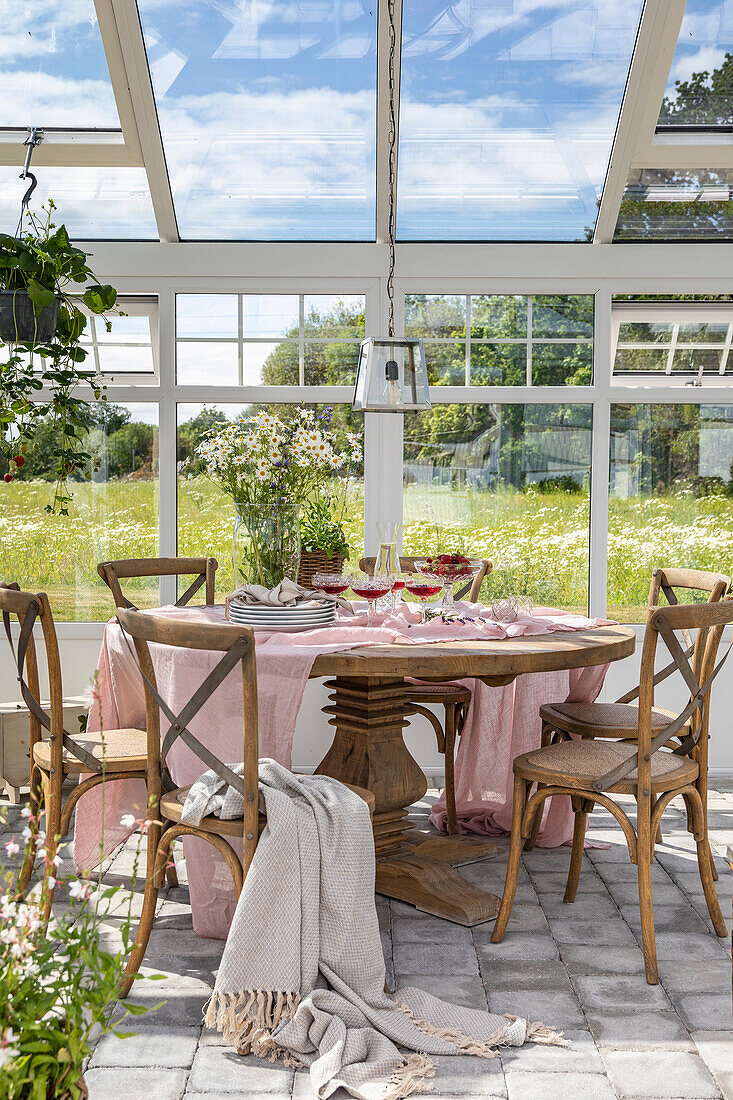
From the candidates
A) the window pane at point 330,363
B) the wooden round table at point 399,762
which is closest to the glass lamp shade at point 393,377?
the wooden round table at point 399,762

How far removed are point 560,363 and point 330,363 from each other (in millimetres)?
1033

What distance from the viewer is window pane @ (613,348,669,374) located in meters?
4.65

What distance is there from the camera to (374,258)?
454 centimetres

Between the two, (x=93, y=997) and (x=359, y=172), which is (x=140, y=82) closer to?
(x=359, y=172)

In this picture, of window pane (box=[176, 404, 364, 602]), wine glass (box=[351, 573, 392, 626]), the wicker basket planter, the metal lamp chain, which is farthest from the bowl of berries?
window pane (box=[176, 404, 364, 602])

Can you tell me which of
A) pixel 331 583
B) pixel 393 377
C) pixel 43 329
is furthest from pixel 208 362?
pixel 331 583

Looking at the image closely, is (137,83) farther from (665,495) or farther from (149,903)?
(149,903)

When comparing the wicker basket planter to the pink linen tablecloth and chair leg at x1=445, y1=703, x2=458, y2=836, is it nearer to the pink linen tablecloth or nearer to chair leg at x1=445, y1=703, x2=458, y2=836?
the pink linen tablecloth

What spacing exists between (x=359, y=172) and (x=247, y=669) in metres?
2.81

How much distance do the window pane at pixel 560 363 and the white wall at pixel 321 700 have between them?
1.19 metres

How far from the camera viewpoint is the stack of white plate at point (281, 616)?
2.89 m

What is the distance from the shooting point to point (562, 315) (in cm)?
460

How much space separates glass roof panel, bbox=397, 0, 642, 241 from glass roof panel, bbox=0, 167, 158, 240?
1.13 m

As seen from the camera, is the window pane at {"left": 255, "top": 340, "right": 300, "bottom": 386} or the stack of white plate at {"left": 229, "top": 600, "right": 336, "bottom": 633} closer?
the stack of white plate at {"left": 229, "top": 600, "right": 336, "bottom": 633}
